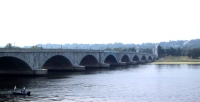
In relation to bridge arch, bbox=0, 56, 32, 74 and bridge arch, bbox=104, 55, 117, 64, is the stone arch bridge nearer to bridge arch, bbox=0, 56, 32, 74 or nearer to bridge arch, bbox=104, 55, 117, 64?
bridge arch, bbox=0, 56, 32, 74

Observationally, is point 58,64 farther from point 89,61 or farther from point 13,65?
point 89,61

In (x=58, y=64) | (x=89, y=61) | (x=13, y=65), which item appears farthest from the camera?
(x=89, y=61)

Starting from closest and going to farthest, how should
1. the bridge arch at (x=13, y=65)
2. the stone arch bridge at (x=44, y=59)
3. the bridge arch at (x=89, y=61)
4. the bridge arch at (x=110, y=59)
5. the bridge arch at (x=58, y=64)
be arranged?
1. the stone arch bridge at (x=44, y=59)
2. the bridge arch at (x=13, y=65)
3. the bridge arch at (x=58, y=64)
4. the bridge arch at (x=89, y=61)
5. the bridge arch at (x=110, y=59)

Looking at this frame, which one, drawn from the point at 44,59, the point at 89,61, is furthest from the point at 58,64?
the point at 89,61

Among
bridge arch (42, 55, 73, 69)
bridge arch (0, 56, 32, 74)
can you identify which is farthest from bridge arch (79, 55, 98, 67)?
bridge arch (0, 56, 32, 74)

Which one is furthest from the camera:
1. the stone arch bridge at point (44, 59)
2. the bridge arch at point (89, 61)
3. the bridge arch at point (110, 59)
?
the bridge arch at point (110, 59)

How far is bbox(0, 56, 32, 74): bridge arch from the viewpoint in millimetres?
77794

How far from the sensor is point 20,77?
78562 mm

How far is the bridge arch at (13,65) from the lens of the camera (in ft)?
255

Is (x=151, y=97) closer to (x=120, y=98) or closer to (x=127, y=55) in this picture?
(x=120, y=98)

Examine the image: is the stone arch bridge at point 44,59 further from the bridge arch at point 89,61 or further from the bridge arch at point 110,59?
the bridge arch at point 110,59

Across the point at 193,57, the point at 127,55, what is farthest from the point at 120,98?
the point at 193,57

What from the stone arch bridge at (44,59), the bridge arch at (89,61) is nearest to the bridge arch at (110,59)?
the stone arch bridge at (44,59)

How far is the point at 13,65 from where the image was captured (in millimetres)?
80125
